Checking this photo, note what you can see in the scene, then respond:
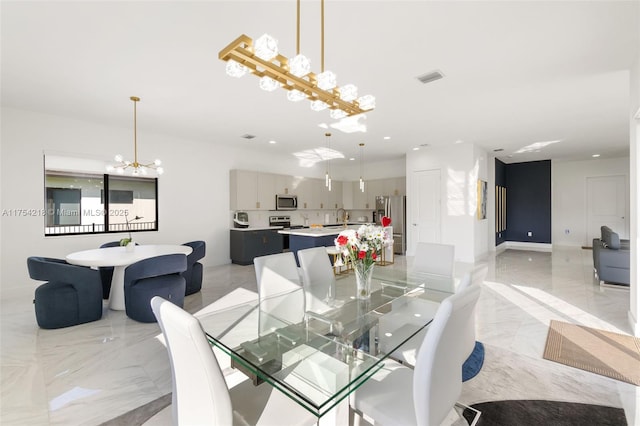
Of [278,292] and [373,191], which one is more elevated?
[373,191]

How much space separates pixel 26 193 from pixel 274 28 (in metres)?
4.60

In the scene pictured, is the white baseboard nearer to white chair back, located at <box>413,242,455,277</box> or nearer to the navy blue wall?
the navy blue wall

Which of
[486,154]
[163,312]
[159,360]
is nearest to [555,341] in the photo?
[163,312]

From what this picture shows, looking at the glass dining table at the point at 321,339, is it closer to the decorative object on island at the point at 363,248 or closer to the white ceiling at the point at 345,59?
the decorative object on island at the point at 363,248

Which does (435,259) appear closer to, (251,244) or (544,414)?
(544,414)

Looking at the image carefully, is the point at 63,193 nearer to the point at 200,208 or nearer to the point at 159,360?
the point at 200,208

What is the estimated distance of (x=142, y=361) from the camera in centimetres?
249

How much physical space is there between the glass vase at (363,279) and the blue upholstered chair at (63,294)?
306cm

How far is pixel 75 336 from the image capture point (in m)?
2.96

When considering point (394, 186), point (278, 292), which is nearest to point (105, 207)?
point (278, 292)

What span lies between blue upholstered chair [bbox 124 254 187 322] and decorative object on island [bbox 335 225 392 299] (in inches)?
88.7

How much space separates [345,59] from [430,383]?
275cm

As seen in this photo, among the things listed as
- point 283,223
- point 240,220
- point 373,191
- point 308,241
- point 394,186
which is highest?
point 394,186

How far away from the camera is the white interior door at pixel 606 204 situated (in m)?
8.52
